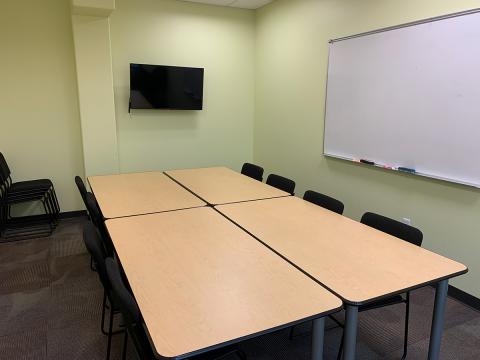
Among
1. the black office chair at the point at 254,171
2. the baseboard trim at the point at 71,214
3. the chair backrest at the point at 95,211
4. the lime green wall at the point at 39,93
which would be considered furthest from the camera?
the baseboard trim at the point at 71,214

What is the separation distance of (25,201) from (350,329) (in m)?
3.98

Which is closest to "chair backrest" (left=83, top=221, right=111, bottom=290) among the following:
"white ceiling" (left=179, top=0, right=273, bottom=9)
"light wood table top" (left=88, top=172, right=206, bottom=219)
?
"light wood table top" (left=88, top=172, right=206, bottom=219)

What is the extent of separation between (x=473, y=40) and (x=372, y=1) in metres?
1.10

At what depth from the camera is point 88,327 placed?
8.23 feet

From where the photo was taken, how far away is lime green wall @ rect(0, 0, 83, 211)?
416 centimetres

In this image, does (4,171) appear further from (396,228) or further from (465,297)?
(465,297)

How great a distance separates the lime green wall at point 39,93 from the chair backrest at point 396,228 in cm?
378

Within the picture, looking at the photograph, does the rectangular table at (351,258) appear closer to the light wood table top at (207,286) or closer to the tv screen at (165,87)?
the light wood table top at (207,286)

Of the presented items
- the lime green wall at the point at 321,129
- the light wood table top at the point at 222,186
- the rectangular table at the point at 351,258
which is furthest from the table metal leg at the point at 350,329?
the lime green wall at the point at 321,129

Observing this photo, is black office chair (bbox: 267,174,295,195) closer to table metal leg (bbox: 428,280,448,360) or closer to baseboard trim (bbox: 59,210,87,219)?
table metal leg (bbox: 428,280,448,360)

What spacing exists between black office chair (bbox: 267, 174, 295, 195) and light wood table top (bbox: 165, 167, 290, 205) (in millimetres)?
99

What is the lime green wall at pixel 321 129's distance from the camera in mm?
2857

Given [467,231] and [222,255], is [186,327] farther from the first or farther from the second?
[467,231]

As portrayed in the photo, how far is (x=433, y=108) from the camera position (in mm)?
2926
